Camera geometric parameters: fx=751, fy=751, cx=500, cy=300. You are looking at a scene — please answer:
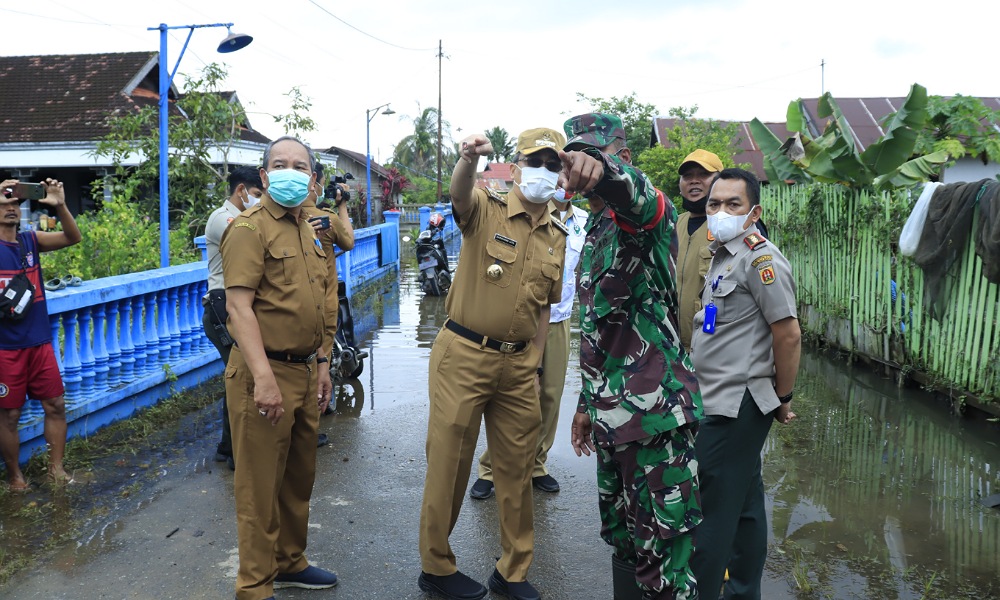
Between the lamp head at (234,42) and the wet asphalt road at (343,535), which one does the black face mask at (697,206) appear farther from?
the lamp head at (234,42)

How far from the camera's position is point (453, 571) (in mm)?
3320

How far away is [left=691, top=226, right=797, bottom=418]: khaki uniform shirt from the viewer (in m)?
2.83

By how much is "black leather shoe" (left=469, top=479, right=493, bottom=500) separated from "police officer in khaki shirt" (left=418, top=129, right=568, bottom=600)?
41.9 inches

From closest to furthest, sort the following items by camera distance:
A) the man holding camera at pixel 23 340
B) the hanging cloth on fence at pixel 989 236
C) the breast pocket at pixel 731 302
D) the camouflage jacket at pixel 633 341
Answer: the camouflage jacket at pixel 633 341
the breast pocket at pixel 731 302
the man holding camera at pixel 23 340
the hanging cloth on fence at pixel 989 236

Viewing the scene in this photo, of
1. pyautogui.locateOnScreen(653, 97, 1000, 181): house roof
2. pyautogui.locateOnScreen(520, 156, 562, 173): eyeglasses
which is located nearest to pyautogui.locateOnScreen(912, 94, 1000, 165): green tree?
pyautogui.locateOnScreen(653, 97, 1000, 181): house roof

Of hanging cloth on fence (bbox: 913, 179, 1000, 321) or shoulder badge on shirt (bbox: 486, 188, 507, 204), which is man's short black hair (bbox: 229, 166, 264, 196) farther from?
hanging cloth on fence (bbox: 913, 179, 1000, 321)

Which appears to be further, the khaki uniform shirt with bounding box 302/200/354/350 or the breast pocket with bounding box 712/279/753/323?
the khaki uniform shirt with bounding box 302/200/354/350

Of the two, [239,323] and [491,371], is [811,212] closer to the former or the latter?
[491,371]

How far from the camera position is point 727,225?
304 cm

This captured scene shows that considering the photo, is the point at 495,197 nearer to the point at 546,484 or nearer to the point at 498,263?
the point at 498,263

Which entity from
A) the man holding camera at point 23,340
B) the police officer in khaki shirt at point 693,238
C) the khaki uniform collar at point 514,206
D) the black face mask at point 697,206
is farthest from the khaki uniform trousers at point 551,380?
the man holding camera at point 23,340

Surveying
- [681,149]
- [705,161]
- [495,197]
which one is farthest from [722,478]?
[681,149]

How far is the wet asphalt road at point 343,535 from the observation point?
3.37 metres

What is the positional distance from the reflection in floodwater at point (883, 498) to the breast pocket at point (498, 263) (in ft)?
6.30
